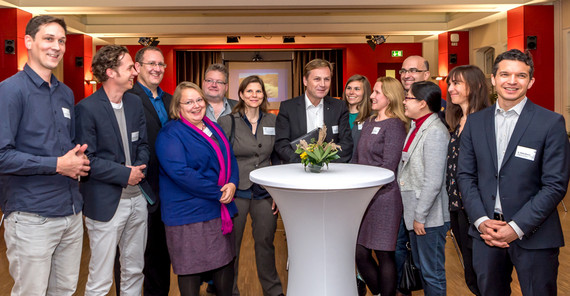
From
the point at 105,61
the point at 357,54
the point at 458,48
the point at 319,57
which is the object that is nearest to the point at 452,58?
the point at 458,48

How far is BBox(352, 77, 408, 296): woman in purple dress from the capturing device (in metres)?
2.71

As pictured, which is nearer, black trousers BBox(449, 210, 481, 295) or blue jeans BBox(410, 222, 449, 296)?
black trousers BBox(449, 210, 481, 295)

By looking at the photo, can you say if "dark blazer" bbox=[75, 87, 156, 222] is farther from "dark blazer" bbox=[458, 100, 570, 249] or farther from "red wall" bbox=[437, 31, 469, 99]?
"red wall" bbox=[437, 31, 469, 99]

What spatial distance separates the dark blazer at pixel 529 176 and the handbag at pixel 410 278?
2.67ft

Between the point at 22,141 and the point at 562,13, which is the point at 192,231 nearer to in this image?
the point at 22,141

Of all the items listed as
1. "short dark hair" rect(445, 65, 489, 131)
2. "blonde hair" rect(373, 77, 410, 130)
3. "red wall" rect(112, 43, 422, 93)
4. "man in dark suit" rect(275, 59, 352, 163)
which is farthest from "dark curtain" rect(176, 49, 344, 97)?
"short dark hair" rect(445, 65, 489, 131)

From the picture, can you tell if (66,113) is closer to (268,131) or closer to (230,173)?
(230,173)

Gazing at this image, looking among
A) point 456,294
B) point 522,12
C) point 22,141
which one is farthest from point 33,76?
point 522,12

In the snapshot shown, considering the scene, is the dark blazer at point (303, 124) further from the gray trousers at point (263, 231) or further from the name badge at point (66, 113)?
the name badge at point (66, 113)

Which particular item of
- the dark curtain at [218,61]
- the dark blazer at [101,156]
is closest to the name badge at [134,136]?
the dark blazer at [101,156]

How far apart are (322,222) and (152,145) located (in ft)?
3.74

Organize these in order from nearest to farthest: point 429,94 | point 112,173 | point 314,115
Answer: point 112,173 < point 429,94 < point 314,115

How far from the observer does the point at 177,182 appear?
7.82ft

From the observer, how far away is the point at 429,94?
267 cm
